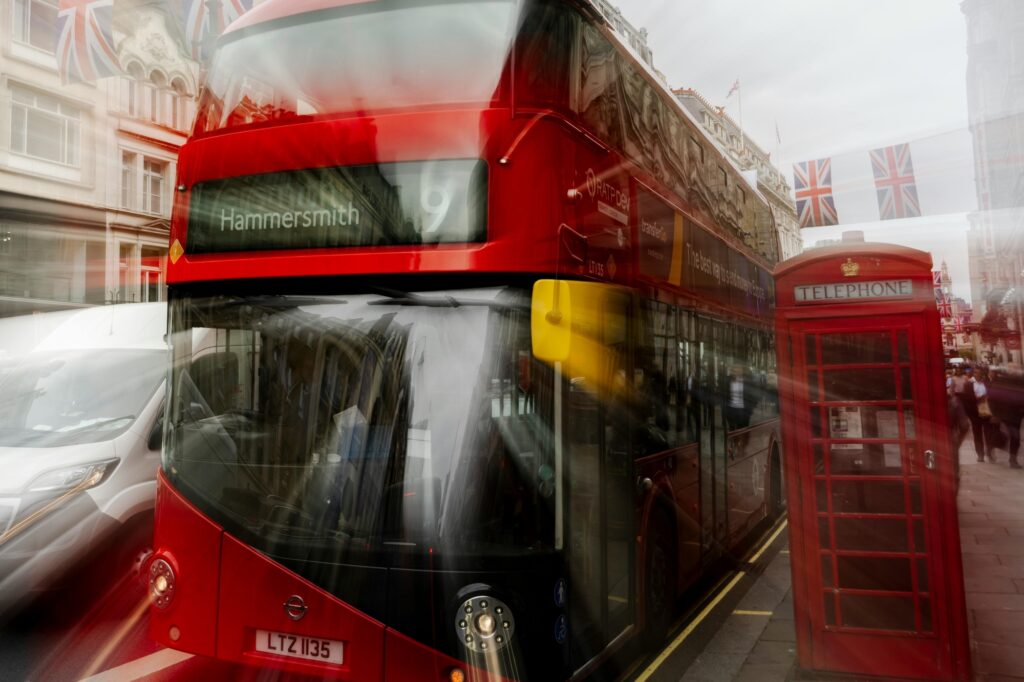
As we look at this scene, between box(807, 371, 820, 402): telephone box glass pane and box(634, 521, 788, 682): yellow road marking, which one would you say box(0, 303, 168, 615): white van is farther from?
box(807, 371, 820, 402): telephone box glass pane

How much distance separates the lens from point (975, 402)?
54.2 feet

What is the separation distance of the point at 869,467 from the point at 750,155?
67521 mm

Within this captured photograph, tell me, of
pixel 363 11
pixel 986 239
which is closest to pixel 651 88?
pixel 363 11

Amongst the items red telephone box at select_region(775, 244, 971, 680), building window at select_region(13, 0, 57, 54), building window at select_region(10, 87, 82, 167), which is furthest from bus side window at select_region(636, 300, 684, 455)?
building window at select_region(13, 0, 57, 54)

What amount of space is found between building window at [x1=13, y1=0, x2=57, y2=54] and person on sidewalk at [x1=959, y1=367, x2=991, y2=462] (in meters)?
26.0

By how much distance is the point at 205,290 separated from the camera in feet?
14.3

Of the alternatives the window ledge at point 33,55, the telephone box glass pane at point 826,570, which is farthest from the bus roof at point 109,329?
the window ledge at point 33,55

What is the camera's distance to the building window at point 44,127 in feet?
77.7

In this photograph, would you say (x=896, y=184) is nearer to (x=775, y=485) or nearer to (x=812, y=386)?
(x=775, y=485)

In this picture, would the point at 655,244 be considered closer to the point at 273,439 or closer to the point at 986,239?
the point at 273,439

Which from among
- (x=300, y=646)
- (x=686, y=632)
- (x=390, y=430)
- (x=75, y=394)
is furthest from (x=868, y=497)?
(x=75, y=394)

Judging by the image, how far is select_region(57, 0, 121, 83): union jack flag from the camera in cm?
1831

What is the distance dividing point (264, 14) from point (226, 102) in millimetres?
652

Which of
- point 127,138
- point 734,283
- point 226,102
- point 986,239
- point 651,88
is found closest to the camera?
point 226,102
